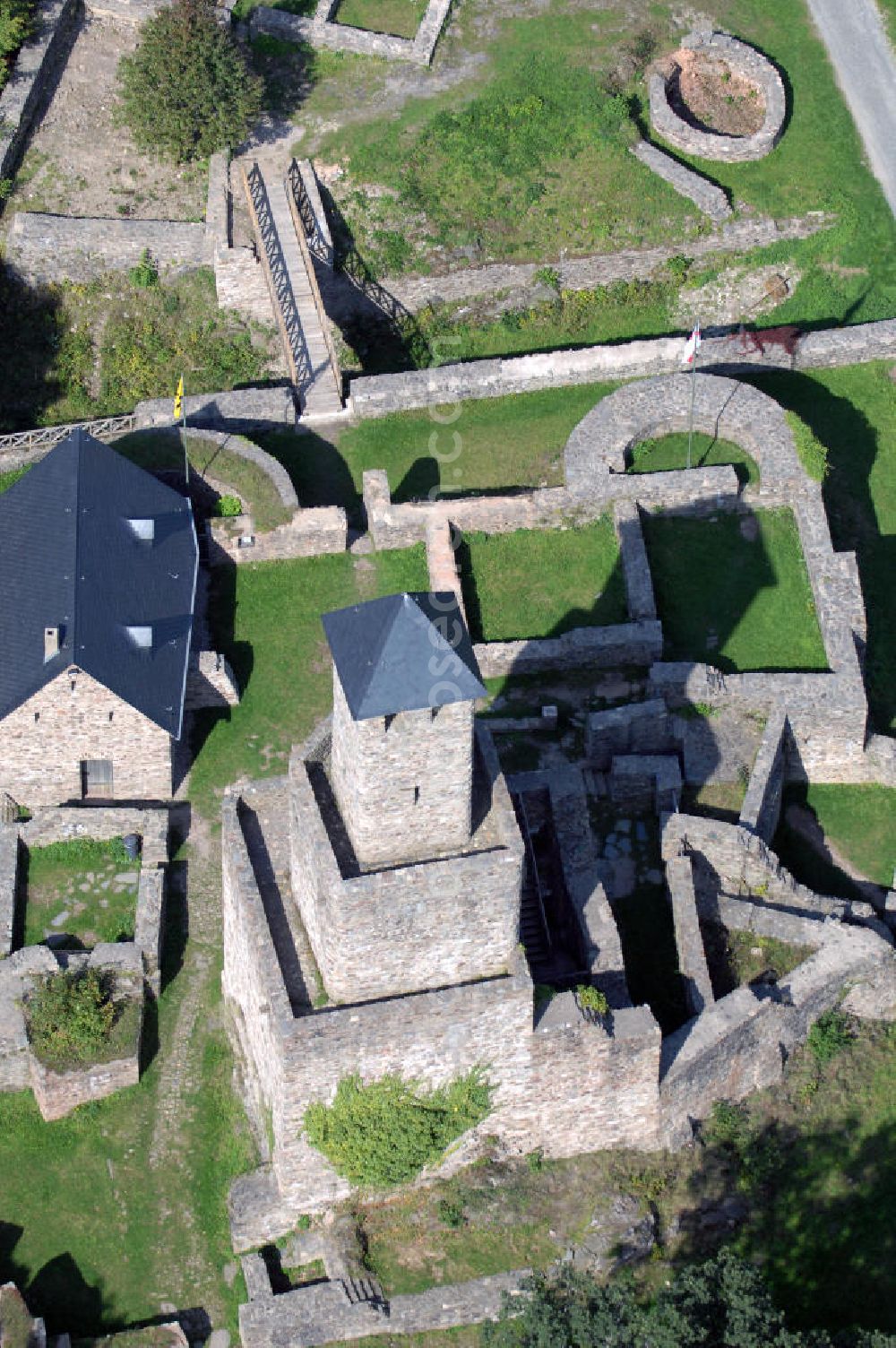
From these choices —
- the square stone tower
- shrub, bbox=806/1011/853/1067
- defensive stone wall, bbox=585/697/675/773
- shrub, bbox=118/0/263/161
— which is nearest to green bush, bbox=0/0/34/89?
shrub, bbox=118/0/263/161

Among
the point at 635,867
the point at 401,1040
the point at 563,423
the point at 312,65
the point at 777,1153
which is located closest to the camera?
the point at 401,1040

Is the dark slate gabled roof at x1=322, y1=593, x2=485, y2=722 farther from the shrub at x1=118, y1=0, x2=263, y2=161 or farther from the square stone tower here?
the shrub at x1=118, y1=0, x2=263, y2=161

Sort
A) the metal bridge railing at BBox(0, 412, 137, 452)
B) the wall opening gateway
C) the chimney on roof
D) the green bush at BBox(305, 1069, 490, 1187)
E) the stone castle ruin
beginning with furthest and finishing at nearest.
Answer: the metal bridge railing at BBox(0, 412, 137, 452)
the wall opening gateway
the chimney on roof
the green bush at BBox(305, 1069, 490, 1187)
the stone castle ruin

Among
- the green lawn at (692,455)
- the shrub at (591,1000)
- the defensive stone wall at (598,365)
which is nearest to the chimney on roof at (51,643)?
the defensive stone wall at (598,365)

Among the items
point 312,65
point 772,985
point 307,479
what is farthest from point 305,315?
point 772,985

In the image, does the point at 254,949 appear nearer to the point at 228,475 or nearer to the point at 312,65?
the point at 228,475

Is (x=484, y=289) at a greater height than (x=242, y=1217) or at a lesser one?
greater

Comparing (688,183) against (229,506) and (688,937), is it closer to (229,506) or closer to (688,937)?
(229,506)
